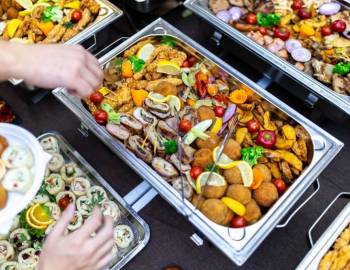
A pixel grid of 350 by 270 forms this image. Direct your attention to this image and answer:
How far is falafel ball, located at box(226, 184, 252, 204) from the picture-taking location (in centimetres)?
149

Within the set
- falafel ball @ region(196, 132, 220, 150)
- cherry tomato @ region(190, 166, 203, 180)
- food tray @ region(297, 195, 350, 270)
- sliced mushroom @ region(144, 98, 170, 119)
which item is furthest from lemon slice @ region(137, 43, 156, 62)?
food tray @ region(297, 195, 350, 270)

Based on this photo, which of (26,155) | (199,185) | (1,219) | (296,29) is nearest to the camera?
(1,219)

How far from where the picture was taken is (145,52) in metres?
1.84

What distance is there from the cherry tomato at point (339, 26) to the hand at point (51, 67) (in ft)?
4.61

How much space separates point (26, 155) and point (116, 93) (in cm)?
51

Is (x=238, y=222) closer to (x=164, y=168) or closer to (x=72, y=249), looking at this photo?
(x=164, y=168)

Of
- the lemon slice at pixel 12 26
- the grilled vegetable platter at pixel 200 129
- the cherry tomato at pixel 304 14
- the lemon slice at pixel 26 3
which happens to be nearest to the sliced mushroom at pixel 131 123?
the grilled vegetable platter at pixel 200 129

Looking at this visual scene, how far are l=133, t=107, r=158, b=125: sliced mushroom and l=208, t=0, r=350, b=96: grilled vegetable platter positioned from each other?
0.71m

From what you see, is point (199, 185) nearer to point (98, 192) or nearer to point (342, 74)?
point (98, 192)

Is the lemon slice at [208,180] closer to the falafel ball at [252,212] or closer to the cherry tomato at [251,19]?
the falafel ball at [252,212]

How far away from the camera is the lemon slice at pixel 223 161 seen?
5.08 feet

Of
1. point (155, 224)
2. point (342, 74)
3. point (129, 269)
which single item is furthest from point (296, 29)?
point (129, 269)

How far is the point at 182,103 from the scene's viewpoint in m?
1.73

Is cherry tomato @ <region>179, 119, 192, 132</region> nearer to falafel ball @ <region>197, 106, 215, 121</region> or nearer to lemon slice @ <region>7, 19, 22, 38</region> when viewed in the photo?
falafel ball @ <region>197, 106, 215, 121</region>
